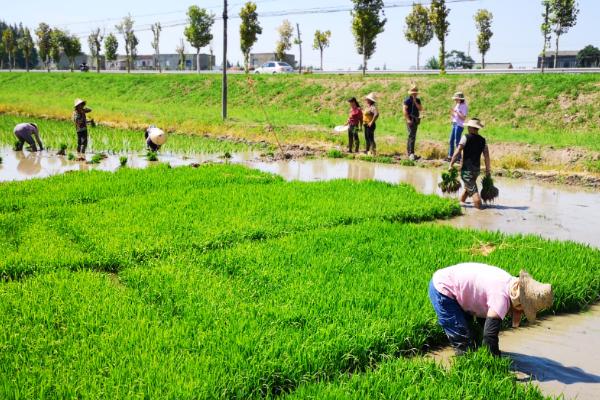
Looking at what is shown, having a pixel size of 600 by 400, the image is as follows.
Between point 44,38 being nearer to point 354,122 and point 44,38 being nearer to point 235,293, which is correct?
point 354,122

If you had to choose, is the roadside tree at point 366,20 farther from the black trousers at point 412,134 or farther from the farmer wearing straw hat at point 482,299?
the farmer wearing straw hat at point 482,299

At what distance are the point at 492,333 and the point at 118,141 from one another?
632 inches

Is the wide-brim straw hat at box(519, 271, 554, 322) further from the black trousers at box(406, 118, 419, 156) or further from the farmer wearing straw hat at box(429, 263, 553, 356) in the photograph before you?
the black trousers at box(406, 118, 419, 156)

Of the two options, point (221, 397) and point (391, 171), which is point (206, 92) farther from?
point (221, 397)

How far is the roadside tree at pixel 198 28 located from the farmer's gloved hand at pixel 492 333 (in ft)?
154

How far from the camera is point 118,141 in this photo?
1788 centimetres

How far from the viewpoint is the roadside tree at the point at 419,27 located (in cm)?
4416

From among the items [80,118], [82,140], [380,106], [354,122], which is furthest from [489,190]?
[380,106]

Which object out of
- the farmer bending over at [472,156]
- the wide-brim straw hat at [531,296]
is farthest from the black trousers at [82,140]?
the wide-brim straw hat at [531,296]

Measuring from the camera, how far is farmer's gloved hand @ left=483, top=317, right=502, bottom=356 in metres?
3.77

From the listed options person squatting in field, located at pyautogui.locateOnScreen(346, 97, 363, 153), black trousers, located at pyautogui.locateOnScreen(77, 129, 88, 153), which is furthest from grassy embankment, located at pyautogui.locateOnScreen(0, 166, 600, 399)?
person squatting in field, located at pyautogui.locateOnScreen(346, 97, 363, 153)

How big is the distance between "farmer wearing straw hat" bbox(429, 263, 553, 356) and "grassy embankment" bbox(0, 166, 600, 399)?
9.4 inches

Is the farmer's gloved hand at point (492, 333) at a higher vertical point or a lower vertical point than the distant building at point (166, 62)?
lower

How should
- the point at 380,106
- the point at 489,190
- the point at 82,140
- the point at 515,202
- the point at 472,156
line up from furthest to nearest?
the point at 380,106 → the point at 82,140 → the point at 515,202 → the point at 489,190 → the point at 472,156
